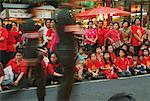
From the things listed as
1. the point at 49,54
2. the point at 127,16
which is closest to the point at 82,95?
the point at 49,54

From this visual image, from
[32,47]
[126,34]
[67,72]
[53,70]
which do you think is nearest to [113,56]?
[126,34]

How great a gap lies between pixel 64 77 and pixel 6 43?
17.1 ft

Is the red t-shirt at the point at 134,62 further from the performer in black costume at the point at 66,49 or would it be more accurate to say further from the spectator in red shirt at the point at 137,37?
the performer in black costume at the point at 66,49

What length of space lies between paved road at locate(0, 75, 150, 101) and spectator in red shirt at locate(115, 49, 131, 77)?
394 millimetres

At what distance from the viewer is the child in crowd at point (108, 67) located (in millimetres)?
10266

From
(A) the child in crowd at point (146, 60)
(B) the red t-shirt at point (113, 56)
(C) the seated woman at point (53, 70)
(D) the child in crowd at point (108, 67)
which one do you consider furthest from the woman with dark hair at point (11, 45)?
(A) the child in crowd at point (146, 60)

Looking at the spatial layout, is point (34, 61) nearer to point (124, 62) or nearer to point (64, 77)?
point (64, 77)

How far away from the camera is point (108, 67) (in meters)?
10.4

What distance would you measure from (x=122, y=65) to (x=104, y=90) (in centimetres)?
233

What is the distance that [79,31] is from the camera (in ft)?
14.7

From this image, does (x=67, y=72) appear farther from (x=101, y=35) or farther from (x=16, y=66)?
(x=101, y=35)

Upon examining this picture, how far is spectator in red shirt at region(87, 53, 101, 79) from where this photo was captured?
10.1 metres

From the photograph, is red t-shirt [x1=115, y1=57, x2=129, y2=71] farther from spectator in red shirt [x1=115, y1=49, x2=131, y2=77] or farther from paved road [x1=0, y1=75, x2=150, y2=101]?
paved road [x1=0, y1=75, x2=150, y2=101]

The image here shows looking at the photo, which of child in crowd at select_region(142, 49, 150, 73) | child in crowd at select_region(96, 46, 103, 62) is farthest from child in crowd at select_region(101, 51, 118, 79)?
→ child in crowd at select_region(142, 49, 150, 73)
